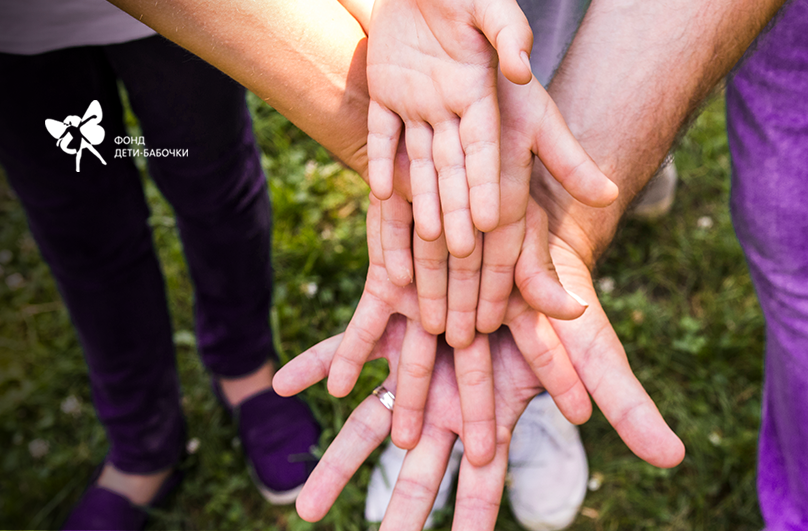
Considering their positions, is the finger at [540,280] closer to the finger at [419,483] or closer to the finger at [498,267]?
the finger at [498,267]

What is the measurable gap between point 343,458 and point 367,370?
0.83m

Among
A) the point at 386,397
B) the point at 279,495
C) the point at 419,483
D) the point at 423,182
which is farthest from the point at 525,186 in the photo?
the point at 279,495

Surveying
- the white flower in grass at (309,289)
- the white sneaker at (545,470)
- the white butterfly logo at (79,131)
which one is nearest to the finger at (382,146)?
the white butterfly logo at (79,131)

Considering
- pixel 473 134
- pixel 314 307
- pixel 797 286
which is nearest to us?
pixel 473 134

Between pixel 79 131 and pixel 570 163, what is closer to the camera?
pixel 570 163

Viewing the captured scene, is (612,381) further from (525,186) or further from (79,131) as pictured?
(79,131)

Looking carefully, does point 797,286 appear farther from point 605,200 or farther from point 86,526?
point 86,526

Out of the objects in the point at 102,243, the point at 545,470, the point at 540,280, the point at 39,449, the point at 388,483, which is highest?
the point at 540,280

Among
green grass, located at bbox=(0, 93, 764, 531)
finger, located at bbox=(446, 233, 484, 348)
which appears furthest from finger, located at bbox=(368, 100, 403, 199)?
green grass, located at bbox=(0, 93, 764, 531)

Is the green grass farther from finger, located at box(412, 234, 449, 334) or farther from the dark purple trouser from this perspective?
finger, located at box(412, 234, 449, 334)

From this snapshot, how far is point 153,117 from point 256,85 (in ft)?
0.94

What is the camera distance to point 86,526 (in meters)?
1.88

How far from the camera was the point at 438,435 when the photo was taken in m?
1.33

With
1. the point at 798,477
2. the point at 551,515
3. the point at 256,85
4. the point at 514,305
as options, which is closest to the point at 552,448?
the point at 551,515
